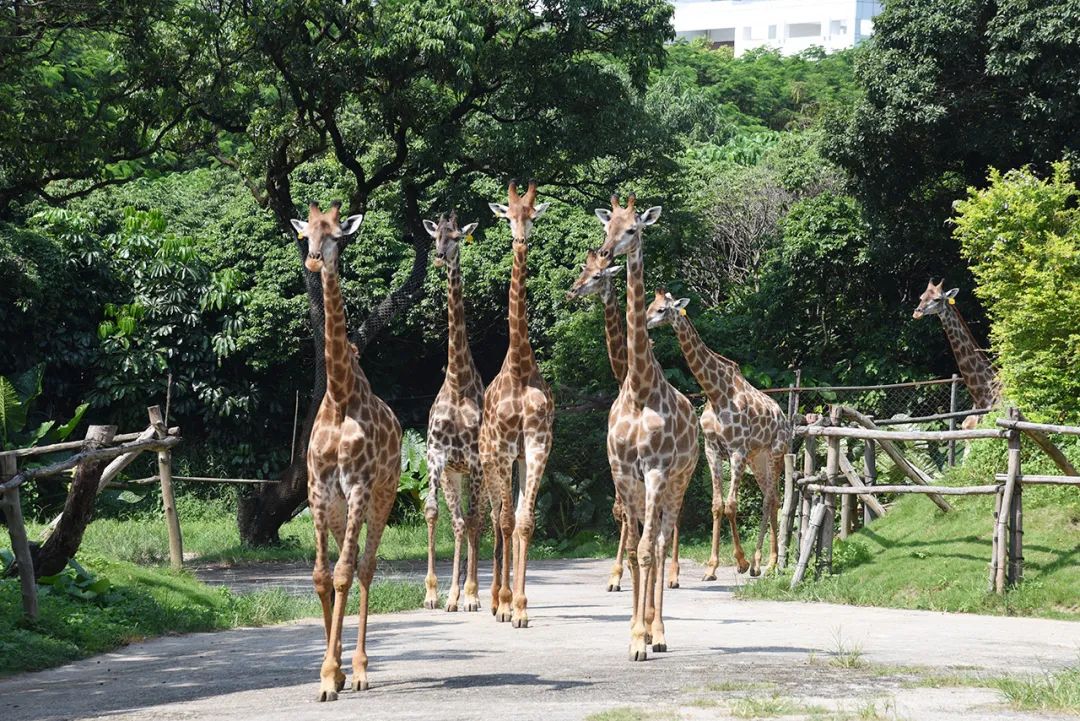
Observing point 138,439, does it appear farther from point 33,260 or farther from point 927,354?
point 927,354

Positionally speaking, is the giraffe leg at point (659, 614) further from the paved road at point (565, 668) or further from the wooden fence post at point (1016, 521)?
the wooden fence post at point (1016, 521)

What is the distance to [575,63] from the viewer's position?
20328mm

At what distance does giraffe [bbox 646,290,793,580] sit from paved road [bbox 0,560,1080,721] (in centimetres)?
276

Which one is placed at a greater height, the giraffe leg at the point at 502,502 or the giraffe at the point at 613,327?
the giraffe at the point at 613,327

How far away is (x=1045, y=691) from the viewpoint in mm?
7391

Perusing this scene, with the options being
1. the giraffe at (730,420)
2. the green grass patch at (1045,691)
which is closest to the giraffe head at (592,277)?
the giraffe at (730,420)

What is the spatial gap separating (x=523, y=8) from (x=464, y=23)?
131 centimetres

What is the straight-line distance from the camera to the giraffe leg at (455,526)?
1302cm

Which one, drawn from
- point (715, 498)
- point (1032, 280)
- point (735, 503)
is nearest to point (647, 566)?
point (735, 503)

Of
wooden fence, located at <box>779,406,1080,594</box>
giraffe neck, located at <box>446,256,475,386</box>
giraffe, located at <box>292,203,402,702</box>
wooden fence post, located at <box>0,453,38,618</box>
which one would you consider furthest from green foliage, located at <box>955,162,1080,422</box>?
wooden fence post, located at <box>0,453,38,618</box>

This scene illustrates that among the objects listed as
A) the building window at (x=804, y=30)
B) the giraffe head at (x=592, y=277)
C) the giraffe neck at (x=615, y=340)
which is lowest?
the giraffe neck at (x=615, y=340)

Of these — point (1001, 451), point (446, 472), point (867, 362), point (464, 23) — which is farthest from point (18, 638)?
point (867, 362)

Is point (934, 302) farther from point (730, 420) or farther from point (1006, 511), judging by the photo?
point (1006, 511)

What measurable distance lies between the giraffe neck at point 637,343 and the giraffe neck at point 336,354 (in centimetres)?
215
